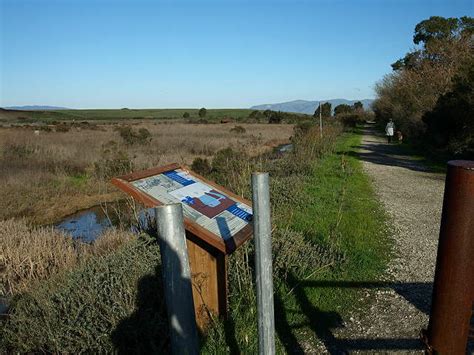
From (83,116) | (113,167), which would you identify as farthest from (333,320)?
(83,116)

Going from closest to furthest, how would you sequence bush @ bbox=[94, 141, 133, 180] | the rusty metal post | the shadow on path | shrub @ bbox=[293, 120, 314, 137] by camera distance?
the rusty metal post → bush @ bbox=[94, 141, 133, 180] → the shadow on path → shrub @ bbox=[293, 120, 314, 137]

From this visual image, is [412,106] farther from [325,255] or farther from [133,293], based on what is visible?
[133,293]

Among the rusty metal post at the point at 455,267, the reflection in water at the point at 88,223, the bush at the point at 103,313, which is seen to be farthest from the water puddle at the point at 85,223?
the rusty metal post at the point at 455,267

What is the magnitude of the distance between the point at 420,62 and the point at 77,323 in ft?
107

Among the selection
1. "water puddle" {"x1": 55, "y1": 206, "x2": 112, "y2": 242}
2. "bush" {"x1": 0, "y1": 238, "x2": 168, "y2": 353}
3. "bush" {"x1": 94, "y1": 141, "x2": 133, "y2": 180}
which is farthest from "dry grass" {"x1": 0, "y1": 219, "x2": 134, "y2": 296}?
"bush" {"x1": 94, "y1": 141, "x2": 133, "y2": 180}

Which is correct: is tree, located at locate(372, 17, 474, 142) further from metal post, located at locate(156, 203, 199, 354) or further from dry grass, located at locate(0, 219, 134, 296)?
metal post, located at locate(156, 203, 199, 354)

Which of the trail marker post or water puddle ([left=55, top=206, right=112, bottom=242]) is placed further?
water puddle ([left=55, top=206, right=112, bottom=242])

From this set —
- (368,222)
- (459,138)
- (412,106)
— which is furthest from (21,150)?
(412,106)

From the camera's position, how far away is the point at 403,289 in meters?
4.89

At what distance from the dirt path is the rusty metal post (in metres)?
2.35

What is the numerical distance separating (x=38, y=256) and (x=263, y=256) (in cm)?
577

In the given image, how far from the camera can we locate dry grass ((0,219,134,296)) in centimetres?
613

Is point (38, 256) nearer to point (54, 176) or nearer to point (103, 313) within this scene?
point (103, 313)

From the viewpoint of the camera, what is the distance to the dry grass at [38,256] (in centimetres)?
613
